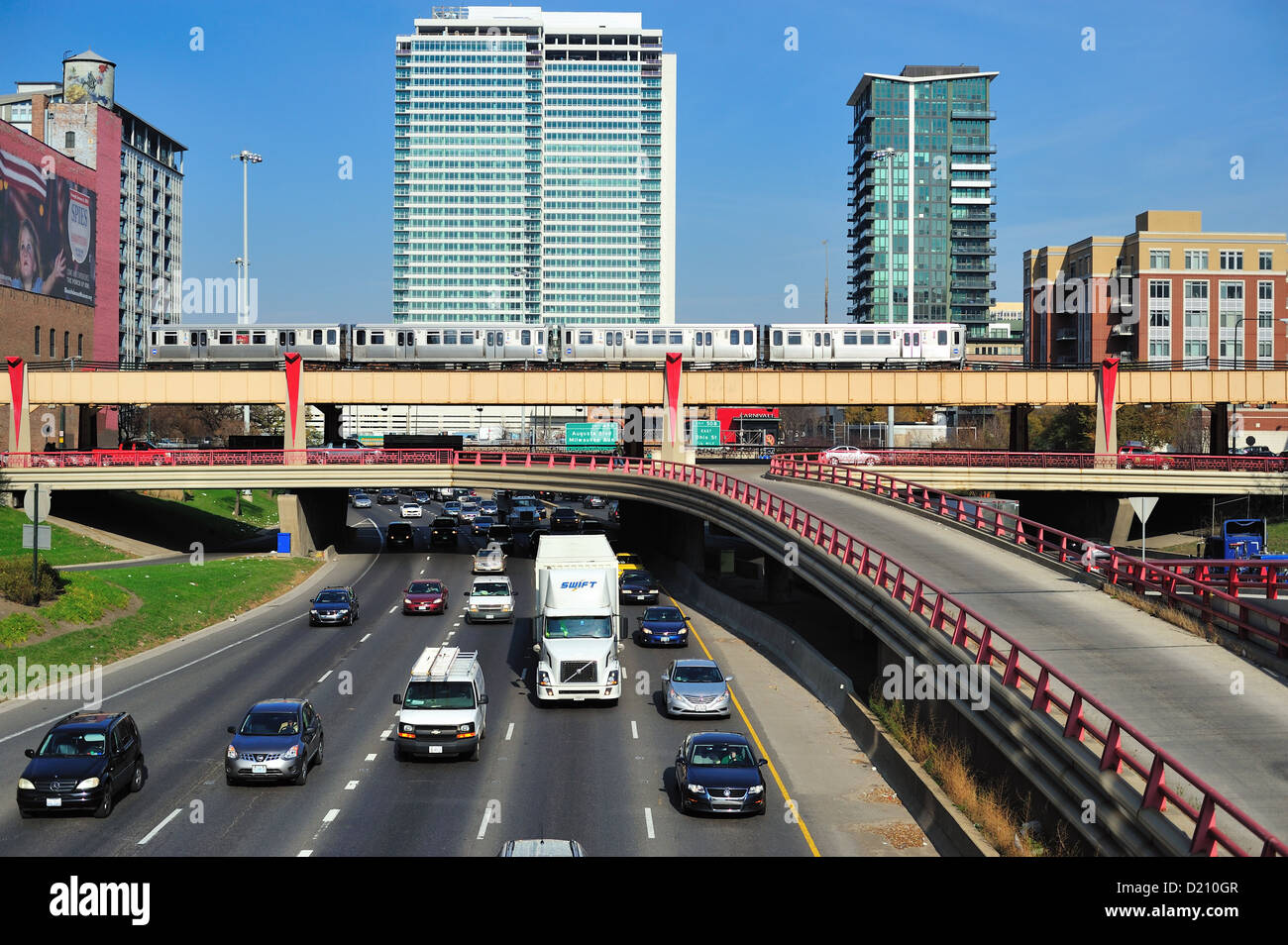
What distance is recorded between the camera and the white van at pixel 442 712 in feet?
75.9

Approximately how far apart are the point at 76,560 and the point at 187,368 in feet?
66.2

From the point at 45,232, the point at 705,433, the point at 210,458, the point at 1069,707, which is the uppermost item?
the point at 45,232

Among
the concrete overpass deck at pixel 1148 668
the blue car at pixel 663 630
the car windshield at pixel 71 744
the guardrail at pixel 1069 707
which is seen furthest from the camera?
the blue car at pixel 663 630

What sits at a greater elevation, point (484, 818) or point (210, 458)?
point (210, 458)

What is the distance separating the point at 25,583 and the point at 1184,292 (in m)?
112

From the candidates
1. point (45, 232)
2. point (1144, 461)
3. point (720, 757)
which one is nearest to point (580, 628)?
point (720, 757)

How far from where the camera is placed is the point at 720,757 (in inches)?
808

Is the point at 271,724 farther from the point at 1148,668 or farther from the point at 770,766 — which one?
the point at 1148,668

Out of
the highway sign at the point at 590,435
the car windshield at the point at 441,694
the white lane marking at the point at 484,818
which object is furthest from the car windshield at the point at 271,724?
the highway sign at the point at 590,435

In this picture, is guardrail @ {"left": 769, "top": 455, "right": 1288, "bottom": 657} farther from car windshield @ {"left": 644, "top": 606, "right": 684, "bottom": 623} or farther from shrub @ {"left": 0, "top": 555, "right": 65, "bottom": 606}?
shrub @ {"left": 0, "top": 555, "right": 65, "bottom": 606}

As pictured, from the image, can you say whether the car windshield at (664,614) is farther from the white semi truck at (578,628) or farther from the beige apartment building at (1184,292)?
the beige apartment building at (1184,292)

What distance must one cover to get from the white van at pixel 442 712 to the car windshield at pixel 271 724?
224 centimetres

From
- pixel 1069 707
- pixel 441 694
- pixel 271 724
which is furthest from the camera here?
pixel 441 694
